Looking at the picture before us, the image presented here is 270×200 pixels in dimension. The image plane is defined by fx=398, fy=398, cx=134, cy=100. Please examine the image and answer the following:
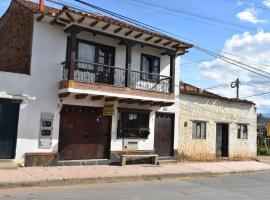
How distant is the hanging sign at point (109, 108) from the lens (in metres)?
17.4

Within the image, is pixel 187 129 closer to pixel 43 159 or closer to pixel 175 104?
pixel 175 104

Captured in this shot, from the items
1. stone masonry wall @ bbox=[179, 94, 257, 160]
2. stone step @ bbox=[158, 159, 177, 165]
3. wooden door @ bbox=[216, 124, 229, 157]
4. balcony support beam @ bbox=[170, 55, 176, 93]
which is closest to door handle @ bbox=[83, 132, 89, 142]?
stone step @ bbox=[158, 159, 177, 165]

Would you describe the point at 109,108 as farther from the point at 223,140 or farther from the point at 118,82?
the point at 223,140

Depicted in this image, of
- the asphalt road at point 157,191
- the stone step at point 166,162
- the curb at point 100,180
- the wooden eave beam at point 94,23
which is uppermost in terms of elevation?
the wooden eave beam at point 94,23

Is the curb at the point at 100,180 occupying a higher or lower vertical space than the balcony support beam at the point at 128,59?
lower

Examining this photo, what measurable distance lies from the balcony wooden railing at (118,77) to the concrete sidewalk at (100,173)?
12.2 ft

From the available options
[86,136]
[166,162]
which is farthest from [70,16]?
[166,162]

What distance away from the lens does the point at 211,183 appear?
15.5 metres

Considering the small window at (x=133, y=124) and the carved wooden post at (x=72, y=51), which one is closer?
the carved wooden post at (x=72, y=51)

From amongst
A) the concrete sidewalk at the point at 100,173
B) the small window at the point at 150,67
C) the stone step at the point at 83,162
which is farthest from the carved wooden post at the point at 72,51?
the small window at the point at 150,67

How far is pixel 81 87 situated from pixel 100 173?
3.54m

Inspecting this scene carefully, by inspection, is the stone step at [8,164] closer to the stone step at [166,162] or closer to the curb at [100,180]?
the curb at [100,180]

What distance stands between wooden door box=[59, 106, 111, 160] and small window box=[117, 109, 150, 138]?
0.68 m

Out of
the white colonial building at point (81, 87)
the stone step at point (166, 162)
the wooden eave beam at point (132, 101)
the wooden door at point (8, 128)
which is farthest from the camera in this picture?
the stone step at point (166, 162)
